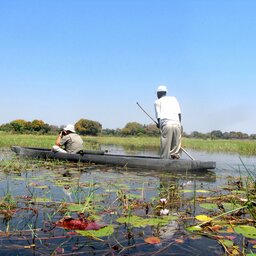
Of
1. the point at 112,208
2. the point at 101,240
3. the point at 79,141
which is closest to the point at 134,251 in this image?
the point at 101,240

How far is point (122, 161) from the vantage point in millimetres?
8898

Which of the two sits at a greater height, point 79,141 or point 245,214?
point 79,141

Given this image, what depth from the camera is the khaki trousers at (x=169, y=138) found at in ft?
27.8

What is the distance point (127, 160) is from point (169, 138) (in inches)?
48.9

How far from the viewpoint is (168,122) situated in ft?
27.8

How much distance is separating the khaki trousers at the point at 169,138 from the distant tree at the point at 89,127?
2651 inches

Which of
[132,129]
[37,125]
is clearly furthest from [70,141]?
[132,129]

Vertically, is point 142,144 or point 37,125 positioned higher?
point 37,125

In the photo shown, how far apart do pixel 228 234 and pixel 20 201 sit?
238cm

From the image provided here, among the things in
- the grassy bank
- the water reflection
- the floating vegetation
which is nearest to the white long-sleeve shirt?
the water reflection

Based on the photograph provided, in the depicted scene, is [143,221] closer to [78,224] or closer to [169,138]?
[78,224]

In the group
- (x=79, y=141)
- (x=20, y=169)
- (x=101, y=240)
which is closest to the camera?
(x=101, y=240)

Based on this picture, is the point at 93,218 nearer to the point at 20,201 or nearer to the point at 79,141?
the point at 20,201

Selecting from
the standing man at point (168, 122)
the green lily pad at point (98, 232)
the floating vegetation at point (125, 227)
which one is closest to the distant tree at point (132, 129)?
the standing man at point (168, 122)
